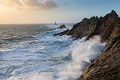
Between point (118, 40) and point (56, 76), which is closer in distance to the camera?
point (56, 76)

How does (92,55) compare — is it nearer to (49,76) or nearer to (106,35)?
(49,76)

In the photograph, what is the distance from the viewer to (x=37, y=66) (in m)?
24.1

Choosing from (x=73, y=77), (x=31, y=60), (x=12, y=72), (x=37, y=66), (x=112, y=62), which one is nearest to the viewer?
(x=112, y=62)

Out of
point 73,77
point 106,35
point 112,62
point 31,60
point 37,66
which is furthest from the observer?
point 106,35

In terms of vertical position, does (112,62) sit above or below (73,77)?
above

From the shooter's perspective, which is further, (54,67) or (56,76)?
(54,67)

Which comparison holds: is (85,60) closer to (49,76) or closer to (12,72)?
(49,76)

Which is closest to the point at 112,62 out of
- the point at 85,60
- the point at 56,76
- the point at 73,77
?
the point at 73,77

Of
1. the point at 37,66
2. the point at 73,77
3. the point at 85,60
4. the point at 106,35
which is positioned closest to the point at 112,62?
the point at 73,77

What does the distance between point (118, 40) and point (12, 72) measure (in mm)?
9510

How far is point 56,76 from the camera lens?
775 inches

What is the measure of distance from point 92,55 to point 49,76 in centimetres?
648

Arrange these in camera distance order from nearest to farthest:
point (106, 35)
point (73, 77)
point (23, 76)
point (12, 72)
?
point (73, 77), point (23, 76), point (12, 72), point (106, 35)

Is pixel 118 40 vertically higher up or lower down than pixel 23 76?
higher up
